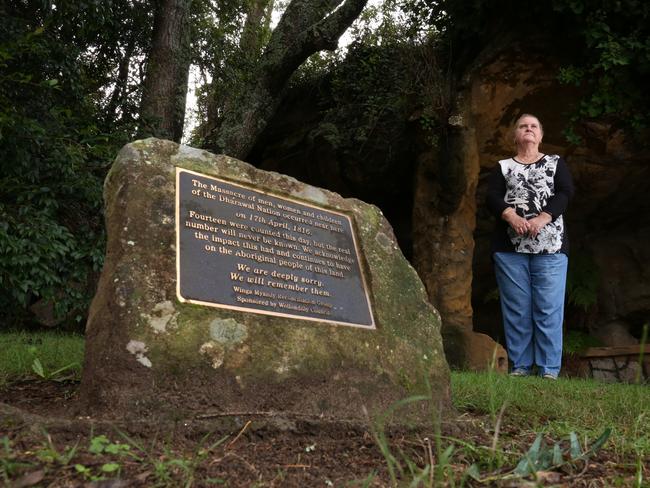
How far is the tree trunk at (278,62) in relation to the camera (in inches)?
295

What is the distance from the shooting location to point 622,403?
3.48m

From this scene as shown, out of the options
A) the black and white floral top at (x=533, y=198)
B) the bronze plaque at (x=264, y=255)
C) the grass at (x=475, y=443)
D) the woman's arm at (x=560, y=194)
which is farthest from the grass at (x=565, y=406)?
the woman's arm at (x=560, y=194)

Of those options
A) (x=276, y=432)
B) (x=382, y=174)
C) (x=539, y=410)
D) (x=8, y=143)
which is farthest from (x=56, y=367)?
(x=382, y=174)

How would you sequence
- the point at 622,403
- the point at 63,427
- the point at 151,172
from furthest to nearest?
the point at 622,403, the point at 151,172, the point at 63,427

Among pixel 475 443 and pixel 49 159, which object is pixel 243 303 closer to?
pixel 475 443

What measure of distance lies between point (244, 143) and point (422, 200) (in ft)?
8.05

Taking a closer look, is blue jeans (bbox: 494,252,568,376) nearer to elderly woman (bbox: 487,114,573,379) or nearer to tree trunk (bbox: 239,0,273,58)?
elderly woman (bbox: 487,114,573,379)

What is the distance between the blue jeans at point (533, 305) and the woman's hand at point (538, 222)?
0.86 feet

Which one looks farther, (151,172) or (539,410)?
(539,410)

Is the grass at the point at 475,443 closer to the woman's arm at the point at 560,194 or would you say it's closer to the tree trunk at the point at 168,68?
the woman's arm at the point at 560,194

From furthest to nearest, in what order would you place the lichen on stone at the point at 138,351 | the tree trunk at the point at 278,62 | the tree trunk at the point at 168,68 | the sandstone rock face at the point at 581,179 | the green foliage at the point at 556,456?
1. the tree trunk at the point at 278,62
2. the tree trunk at the point at 168,68
3. the sandstone rock face at the point at 581,179
4. the lichen on stone at the point at 138,351
5. the green foliage at the point at 556,456

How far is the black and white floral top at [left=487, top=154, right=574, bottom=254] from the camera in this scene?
183 inches

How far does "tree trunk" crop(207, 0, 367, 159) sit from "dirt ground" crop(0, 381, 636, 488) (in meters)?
5.25

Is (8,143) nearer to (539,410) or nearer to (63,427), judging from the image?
(63,427)
